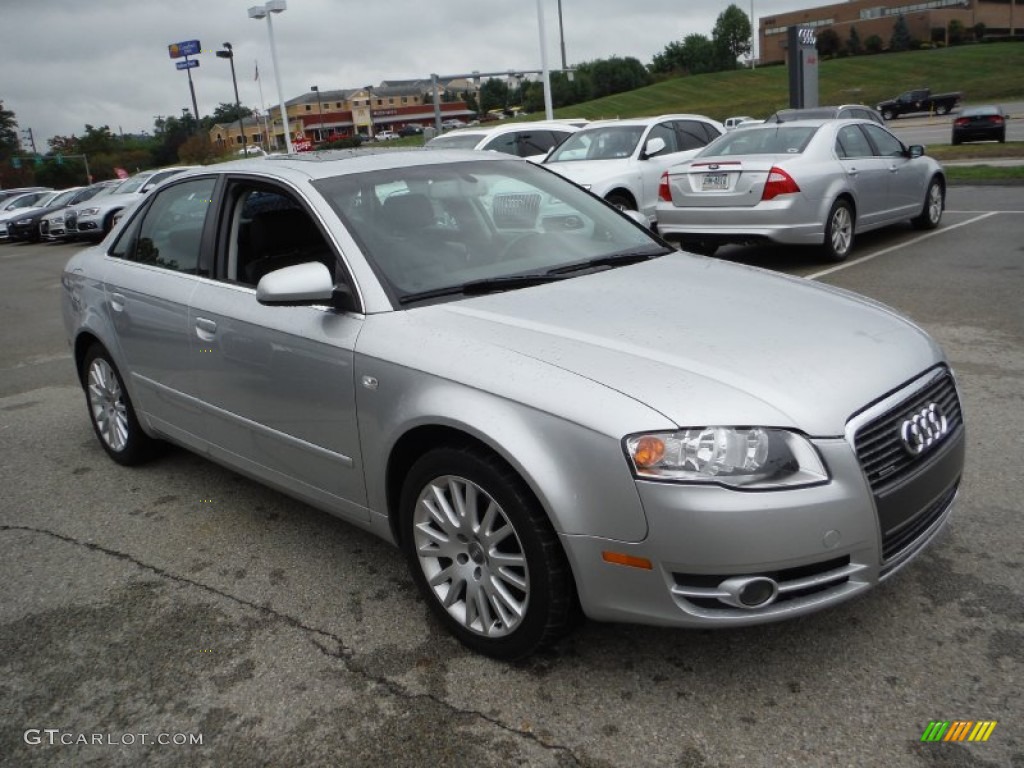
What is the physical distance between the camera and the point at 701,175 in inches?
380

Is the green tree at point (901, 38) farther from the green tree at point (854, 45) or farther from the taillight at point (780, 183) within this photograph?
the taillight at point (780, 183)

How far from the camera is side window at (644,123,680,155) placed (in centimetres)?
1255

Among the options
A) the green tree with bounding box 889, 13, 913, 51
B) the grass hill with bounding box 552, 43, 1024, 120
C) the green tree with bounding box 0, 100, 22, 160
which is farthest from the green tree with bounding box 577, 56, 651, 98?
the green tree with bounding box 0, 100, 22, 160

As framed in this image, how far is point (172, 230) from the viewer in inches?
179

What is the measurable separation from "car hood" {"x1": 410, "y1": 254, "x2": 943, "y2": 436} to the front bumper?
0.52 ft

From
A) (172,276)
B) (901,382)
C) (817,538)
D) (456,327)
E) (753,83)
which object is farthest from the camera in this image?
(753,83)

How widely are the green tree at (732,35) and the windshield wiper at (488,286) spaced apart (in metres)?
120

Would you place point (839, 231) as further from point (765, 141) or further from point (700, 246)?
point (700, 246)

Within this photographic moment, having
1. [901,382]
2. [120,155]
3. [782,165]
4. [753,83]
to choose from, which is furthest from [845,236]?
[753,83]

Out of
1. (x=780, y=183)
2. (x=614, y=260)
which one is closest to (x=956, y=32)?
(x=780, y=183)

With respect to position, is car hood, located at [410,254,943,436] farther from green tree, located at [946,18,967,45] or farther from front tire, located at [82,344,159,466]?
green tree, located at [946,18,967,45]

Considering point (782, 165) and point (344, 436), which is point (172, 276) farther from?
point (782, 165)

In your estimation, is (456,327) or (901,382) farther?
(456,327)

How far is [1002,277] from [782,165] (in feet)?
7.57
